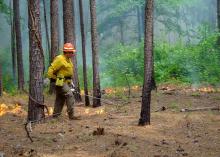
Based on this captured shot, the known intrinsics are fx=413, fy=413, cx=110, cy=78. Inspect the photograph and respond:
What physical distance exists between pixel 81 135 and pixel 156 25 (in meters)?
55.3

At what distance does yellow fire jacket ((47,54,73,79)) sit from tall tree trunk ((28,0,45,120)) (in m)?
0.84

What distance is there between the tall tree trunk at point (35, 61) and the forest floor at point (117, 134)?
49 cm

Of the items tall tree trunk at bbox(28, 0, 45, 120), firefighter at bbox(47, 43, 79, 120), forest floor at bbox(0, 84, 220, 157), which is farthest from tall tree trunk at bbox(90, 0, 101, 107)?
tall tree trunk at bbox(28, 0, 45, 120)

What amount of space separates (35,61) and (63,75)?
1.34 meters

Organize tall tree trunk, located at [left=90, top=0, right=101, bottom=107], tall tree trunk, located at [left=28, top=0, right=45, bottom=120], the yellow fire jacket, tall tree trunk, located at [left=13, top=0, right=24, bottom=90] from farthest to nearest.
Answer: tall tree trunk, located at [left=13, top=0, right=24, bottom=90] < tall tree trunk, located at [left=90, top=0, right=101, bottom=107] < the yellow fire jacket < tall tree trunk, located at [left=28, top=0, right=45, bottom=120]

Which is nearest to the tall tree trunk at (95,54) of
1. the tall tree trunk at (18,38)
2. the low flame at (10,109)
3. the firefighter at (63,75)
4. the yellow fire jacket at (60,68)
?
the firefighter at (63,75)

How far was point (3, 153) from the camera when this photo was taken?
7852 millimetres

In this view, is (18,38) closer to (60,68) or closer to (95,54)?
(95,54)

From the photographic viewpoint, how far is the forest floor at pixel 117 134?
8.27 meters

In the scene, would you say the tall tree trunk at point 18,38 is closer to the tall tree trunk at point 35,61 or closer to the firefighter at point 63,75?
the firefighter at point 63,75

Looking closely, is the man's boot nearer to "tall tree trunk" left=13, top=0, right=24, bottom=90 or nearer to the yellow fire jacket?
the yellow fire jacket

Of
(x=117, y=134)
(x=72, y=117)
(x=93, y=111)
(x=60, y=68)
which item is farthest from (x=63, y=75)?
(x=117, y=134)

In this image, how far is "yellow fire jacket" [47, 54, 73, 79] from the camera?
39.1ft

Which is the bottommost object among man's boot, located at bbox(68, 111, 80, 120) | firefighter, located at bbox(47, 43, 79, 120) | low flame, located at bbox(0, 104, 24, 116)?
low flame, located at bbox(0, 104, 24, 116)
